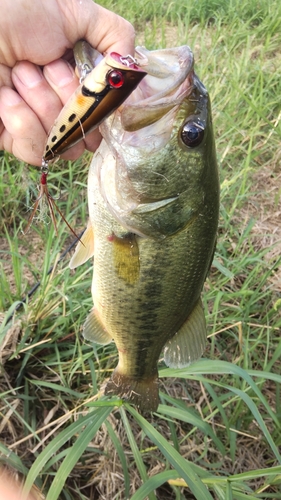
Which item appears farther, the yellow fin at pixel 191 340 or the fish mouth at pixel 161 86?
the yellow fin at pixel 191 340

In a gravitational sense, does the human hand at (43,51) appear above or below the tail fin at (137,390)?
above

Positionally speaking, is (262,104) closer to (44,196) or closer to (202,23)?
(202,23)

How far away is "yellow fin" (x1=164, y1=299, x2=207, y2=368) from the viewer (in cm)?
154

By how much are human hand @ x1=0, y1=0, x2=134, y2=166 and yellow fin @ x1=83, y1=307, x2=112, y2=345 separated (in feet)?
2.02

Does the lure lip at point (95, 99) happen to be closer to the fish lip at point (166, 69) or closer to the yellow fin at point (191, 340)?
the fish lip at point (166, 69)

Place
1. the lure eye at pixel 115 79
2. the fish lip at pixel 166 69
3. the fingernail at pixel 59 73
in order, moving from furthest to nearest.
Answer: the fingernail at pixel 59 73
the fish lip at pixel 166 69
the lure eye at pixel 115 79

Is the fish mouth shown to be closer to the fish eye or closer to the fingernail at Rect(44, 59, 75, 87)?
the fish eye

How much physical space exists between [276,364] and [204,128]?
1.65 m

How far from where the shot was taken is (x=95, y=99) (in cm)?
109

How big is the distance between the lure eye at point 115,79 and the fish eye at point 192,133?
298 millimetres

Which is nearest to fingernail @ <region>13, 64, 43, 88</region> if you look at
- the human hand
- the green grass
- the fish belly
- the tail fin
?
the human hand

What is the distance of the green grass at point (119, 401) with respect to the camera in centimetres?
160

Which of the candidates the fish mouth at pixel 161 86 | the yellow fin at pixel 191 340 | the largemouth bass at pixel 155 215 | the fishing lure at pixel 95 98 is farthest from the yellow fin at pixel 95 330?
the fish mouth at pixel 161 86

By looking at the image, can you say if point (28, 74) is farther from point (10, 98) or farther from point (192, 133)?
point (192, 133)
